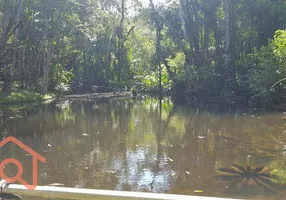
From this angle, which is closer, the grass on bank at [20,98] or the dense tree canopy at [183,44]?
the dense tree canopy at [183,44]

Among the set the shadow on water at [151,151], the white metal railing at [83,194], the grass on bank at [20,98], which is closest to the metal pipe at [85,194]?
the white metal railing at [83,194]

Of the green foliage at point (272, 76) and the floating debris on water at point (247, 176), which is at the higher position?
the green foliage at point (272, 76)

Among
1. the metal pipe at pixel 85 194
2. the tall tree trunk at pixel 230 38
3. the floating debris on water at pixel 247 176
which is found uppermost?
the tall tree trunk at pixel 230 38

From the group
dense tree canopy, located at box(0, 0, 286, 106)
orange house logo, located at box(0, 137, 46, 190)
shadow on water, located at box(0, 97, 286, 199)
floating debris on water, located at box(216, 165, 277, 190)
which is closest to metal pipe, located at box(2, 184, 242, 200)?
orange house logo, located at box(0, 137, 46, 190)

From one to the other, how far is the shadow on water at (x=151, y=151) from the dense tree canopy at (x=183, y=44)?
309 inches

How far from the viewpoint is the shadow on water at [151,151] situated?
5750mm

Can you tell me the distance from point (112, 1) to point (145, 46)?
1205cm

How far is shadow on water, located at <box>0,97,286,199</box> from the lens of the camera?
5750mm

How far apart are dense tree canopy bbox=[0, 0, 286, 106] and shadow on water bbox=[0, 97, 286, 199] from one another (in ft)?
25.8

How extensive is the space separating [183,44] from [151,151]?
25.1m

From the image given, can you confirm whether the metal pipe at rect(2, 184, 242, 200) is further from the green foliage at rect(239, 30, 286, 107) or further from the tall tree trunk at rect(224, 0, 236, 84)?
the tall tree trunk at rect(224, 0, 236, 84)

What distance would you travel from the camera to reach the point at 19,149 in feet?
27.5

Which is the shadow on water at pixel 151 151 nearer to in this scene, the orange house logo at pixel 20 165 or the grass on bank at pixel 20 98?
the orange house logo at pixel 20 165

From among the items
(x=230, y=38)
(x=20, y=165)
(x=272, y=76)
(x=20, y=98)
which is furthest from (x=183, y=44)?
(x=20, y=165)
